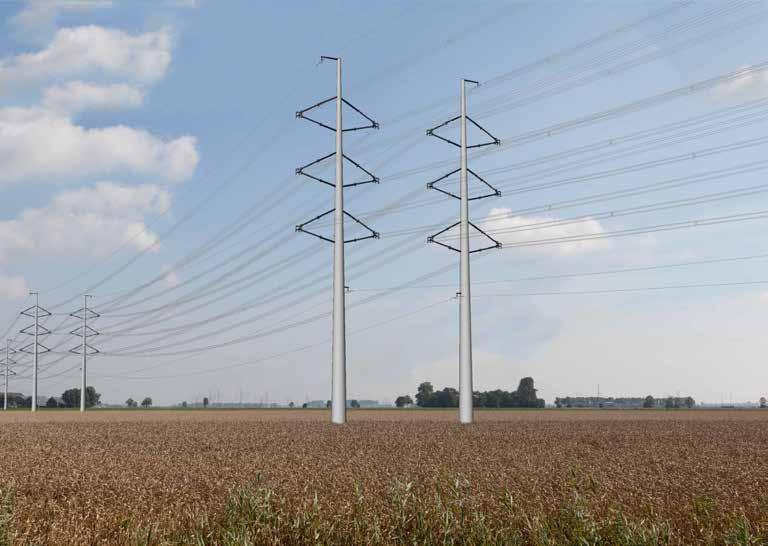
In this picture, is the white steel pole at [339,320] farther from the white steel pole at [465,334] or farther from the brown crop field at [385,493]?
the brown crop field at [385,493]

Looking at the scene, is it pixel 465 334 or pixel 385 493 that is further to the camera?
pixel 465 334

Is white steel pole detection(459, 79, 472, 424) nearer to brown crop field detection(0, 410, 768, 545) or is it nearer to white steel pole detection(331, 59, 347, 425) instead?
white steel pole detection(331, 59, 347, 425)

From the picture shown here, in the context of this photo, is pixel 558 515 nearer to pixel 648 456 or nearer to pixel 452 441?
pixel 648 456

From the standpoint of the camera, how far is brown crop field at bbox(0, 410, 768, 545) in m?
10.7

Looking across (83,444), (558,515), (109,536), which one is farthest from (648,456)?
(83,444)

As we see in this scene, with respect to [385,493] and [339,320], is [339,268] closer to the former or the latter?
[339,320]

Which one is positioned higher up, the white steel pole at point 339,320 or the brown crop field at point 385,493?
the white steel pole at point 339,320

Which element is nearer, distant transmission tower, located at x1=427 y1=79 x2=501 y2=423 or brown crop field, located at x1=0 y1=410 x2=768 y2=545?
brown crop field, located at x1=0 y1=410 x2=768 y2=545

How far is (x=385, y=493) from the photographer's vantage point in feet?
46.4

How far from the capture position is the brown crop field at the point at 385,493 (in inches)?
420

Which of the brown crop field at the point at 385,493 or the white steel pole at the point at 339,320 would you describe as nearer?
the brown crop field at the point at 385,493

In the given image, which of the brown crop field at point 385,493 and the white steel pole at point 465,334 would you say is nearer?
the brown crop field at point 385,493

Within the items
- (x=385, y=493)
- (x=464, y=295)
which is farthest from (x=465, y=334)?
(x=385, y=493)

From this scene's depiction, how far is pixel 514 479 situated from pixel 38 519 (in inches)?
351
